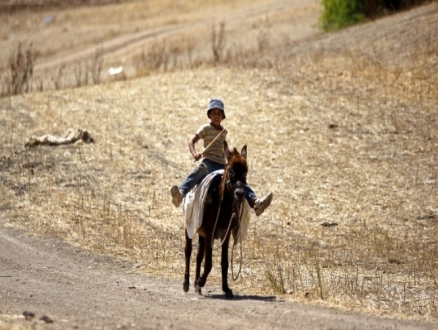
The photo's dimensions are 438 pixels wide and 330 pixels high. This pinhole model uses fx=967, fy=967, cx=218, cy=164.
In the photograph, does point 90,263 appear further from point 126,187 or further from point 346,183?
point 346,183

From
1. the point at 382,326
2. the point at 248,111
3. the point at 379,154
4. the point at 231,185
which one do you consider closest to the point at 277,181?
the point at 379,154

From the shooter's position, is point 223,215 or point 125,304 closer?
point 125,304

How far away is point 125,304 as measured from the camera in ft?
38.0

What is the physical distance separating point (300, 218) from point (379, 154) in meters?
4.67

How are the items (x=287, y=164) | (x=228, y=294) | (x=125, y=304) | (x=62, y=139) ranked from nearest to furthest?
(x=125, y=304)
(x=228, y=294)
(x=287, y=164)
(x=62, y=139)

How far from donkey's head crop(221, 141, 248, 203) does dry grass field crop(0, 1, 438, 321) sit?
153 cm

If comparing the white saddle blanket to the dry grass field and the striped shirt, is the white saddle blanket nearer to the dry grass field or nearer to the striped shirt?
the striped shirt

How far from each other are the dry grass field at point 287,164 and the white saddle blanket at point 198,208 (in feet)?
1.93

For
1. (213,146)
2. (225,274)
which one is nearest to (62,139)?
(213,146)

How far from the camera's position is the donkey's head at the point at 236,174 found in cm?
1177

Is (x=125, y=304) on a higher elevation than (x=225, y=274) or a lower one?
lower

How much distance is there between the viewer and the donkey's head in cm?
1177

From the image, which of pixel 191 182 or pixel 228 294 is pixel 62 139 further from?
pixel 228 294

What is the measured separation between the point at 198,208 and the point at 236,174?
0.90 meters
